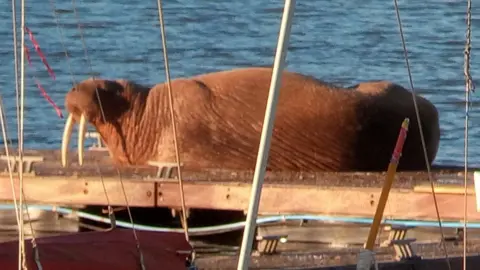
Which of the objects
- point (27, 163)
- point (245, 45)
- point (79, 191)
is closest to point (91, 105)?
point (27, 163)

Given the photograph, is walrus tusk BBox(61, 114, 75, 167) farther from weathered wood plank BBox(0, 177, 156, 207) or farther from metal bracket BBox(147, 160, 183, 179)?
metal bracket BBox(147, 160, 183, 179)

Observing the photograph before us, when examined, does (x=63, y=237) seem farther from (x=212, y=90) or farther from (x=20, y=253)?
(x=212, y=90)

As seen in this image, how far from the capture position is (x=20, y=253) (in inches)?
236

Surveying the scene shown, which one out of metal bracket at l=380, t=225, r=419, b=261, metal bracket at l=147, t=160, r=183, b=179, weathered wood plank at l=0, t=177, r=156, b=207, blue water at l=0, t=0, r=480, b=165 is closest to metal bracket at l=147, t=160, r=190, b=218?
metal bracket at l=147, t=160, r=183, b=179

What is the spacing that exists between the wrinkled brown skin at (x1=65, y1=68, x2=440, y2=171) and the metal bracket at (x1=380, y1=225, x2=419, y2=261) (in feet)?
4.53

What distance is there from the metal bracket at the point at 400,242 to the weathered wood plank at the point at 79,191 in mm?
1364

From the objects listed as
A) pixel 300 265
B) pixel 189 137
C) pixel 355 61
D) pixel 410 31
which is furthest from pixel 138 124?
pixel 410 31

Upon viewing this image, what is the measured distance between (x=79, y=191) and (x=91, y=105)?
2.87ft

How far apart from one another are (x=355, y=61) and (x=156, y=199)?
1025 cm

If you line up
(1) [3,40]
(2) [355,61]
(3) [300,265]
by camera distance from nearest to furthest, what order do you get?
(3) [300,265] < (2) [355,61] < (1) [3,40]

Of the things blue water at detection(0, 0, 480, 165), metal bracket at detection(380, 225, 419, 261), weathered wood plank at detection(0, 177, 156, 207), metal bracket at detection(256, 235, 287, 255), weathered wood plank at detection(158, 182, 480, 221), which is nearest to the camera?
metal bracket at detection(380, 225, 419, 261)

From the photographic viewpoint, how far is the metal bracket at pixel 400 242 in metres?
7.94

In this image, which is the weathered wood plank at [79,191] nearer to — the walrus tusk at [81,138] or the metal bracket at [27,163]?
the metal bracket at [27,163]

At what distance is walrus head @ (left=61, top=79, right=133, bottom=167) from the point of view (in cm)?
1008
